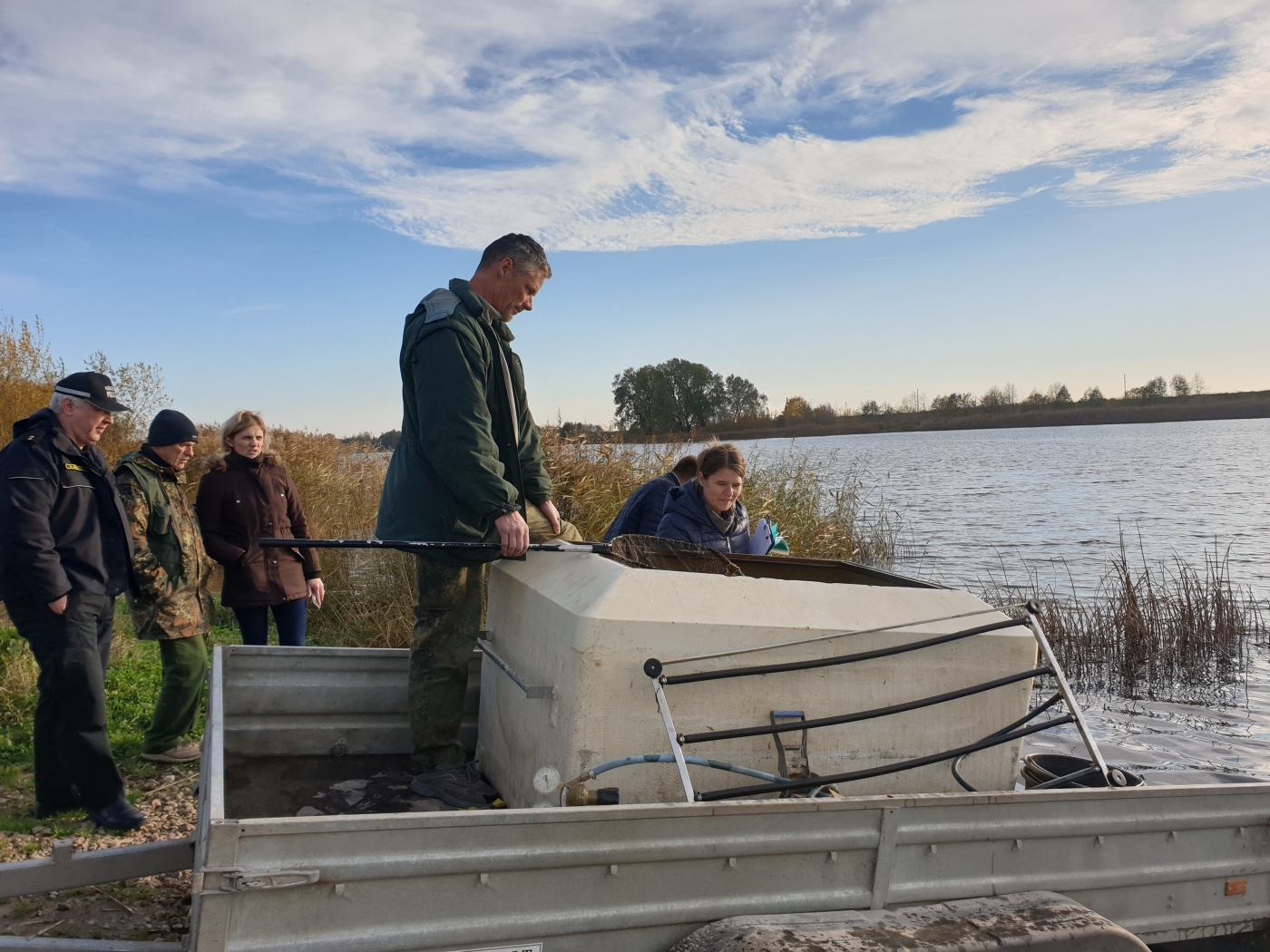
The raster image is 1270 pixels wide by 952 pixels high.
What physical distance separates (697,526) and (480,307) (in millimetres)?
2018

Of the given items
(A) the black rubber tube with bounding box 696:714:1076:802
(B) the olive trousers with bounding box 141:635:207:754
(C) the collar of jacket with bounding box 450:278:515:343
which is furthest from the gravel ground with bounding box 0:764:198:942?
(C) the collar of jacket with bounding box 450:278:515:343

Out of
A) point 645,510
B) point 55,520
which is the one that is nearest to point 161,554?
point 55,520

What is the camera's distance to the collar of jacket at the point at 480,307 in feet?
11.7

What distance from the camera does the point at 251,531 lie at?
18.4 ft

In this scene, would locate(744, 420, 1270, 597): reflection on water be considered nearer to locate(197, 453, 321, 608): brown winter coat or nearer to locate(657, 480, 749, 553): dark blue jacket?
locate(657, 480, 749, 553): dark blue jacket

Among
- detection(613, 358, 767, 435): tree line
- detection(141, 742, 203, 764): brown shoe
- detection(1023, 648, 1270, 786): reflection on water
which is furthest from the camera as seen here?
detection(613, 358, 767, 435): tree line

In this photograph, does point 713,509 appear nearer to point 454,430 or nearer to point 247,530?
point 454,430

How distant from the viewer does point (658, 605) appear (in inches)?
108

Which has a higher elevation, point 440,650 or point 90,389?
point 90,389

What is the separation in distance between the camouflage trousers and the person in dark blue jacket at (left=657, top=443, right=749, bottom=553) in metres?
1.69

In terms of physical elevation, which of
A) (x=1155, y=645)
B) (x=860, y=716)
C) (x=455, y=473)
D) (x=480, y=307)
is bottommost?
(x=1155, y=645)

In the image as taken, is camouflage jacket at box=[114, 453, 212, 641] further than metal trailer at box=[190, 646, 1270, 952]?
Yes

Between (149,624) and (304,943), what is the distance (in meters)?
3.46

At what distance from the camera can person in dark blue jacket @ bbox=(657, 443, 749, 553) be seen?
5.08m
